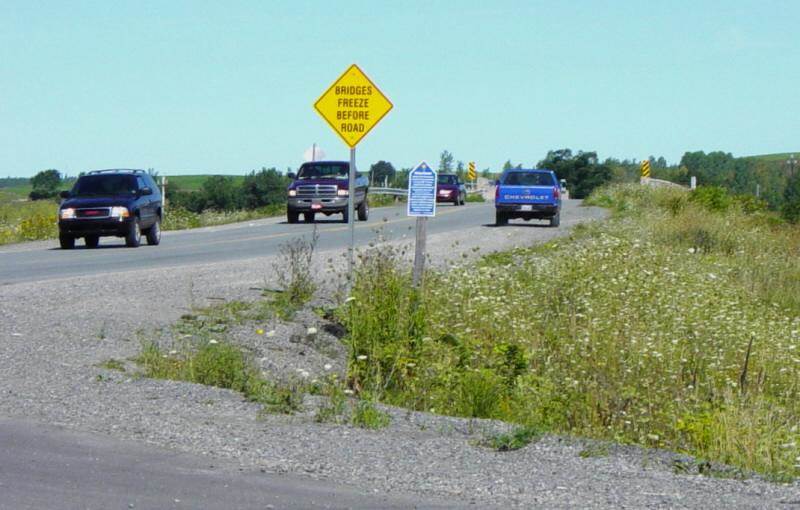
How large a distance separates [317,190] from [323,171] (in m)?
0.78

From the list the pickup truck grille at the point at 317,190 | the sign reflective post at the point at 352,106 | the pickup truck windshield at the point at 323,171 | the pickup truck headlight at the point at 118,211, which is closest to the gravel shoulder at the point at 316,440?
the sign reflective post at the point at 352,106

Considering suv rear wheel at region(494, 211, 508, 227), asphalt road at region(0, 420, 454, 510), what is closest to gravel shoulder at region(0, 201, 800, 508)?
asphalt road at region(0, 420, 454, 510)

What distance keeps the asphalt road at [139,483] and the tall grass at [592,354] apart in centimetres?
286

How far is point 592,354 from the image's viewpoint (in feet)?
43.0

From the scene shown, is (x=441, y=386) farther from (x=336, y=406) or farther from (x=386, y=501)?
(x=386, y=501)

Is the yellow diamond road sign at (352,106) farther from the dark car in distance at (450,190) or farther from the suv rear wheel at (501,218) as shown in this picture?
the dark car in distance at (450,190)

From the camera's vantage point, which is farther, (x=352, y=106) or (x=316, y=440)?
(x=352, y=106)

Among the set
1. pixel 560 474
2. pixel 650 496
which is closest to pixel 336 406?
pixel 560 474

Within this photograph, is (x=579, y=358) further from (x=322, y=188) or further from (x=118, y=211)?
(x=322, y=188)

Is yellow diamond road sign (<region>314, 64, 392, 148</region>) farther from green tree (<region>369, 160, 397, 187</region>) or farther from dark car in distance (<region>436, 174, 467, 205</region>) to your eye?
green tree (<region>369, 160, 397, 187</region>)

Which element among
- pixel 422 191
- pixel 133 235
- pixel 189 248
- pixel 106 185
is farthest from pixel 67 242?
pixel 422 191

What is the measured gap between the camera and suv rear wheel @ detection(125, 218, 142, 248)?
28344 mm

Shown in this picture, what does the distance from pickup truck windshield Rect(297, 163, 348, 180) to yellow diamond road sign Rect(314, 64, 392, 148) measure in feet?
82.9

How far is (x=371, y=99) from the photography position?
52.0 ft
